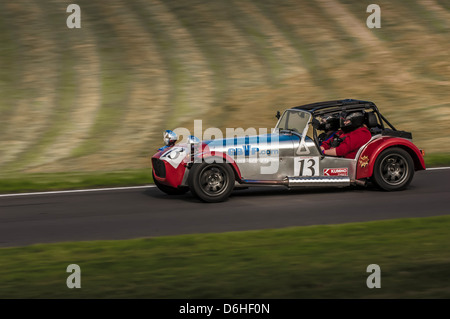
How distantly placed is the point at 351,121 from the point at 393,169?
1023 mm

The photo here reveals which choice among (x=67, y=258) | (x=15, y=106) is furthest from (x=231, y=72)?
(x=67, y=258)

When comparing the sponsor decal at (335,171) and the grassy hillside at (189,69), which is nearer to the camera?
the sponsor decal at (335,171)

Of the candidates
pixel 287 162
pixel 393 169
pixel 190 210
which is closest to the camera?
pixel 190 210

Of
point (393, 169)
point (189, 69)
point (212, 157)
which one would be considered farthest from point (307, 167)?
point (189, 69)

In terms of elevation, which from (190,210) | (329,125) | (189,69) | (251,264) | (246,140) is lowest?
(251,264)

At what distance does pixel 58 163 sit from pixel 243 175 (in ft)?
23.9

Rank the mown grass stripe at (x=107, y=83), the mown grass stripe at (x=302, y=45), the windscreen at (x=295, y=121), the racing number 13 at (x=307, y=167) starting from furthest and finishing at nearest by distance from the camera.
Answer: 1. the mown grass stripe at (x=302, y=45)
2. the mown grass stripe at (x=107, y=83)
3. the windscreen at (x=295, y=121)
4. the racing number 13 at (x=307, y=167)

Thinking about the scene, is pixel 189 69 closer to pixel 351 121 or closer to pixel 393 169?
pixel 351 121

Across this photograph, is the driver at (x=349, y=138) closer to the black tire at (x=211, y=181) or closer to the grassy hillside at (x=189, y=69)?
the black tire at (x=211, y=181)

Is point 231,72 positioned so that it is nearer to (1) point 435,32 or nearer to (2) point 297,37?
(2) point 297,37

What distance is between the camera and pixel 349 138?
36.8ft

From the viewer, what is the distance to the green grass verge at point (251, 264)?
612 centimetres

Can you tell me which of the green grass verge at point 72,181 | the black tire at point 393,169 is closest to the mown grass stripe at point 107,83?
the green grass verge at point 72,181

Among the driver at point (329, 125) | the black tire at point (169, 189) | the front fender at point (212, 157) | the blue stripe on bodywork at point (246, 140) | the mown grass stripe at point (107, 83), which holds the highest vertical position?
the mown grass stripe at point (107, 83)
